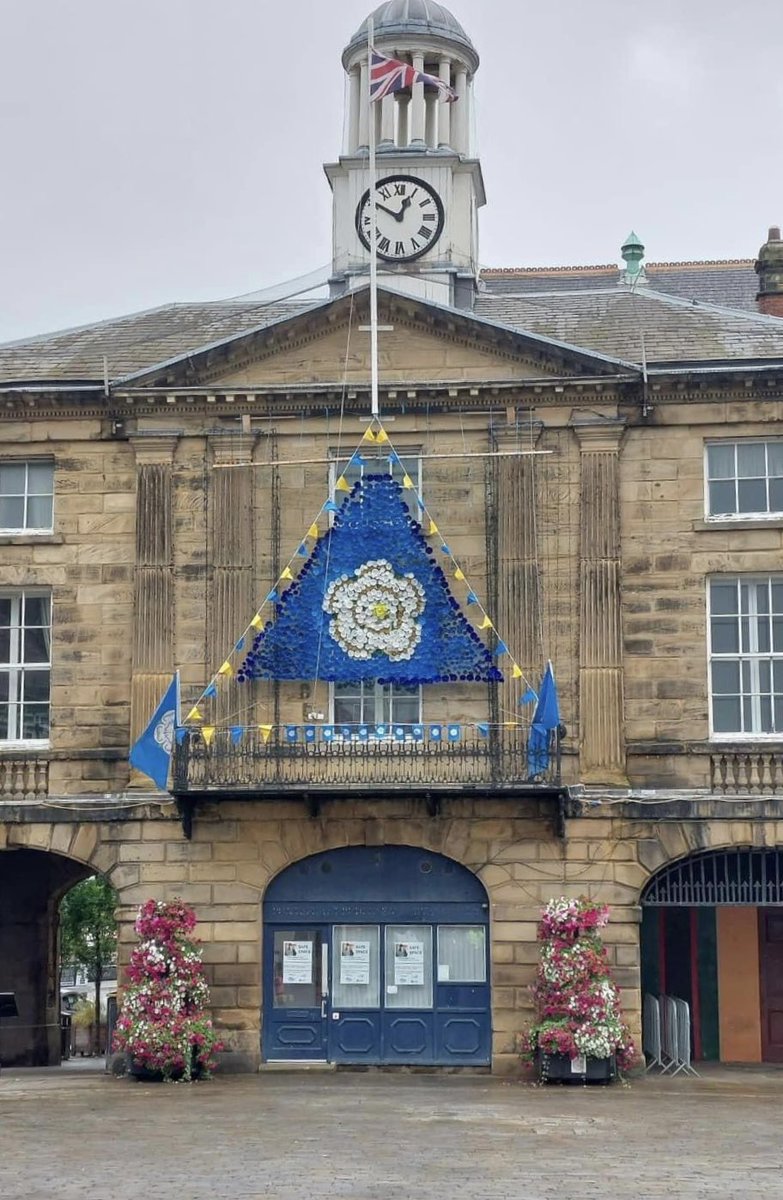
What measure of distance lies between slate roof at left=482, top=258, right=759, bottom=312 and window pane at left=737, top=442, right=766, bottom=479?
13.9 metres

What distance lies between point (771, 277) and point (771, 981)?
14579 mm

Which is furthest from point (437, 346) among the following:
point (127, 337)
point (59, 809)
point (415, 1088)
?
point (415, 1088)

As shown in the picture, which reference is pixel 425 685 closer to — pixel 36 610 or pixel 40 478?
pixel 36 610

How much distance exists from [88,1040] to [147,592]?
80.9ft

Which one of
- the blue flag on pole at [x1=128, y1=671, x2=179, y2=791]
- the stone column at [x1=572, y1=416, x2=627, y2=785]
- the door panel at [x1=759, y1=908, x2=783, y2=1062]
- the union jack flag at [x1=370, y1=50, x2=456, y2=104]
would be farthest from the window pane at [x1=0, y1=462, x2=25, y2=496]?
the door panel at [x1=759, y1=908, x2=783, y2=1062]

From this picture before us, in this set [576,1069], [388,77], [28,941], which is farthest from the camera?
[28,941]

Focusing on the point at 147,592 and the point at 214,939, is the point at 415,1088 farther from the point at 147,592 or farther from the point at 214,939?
the point at 147,592

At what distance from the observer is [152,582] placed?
1127 inches

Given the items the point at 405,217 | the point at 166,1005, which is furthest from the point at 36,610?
the point at 405,217

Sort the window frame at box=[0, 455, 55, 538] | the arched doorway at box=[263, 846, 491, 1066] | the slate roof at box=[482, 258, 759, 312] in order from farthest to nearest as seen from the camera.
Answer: the slate roof at box=[482, 258, 759, 312] → the window frame at box=[0, 455, 55, 538] → the arched doorway at box=[263, 846, 491, 1066]

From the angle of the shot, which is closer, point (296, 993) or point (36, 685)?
point (296, 993)

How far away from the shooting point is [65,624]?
28859mm

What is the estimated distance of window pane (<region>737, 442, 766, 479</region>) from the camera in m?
28.5

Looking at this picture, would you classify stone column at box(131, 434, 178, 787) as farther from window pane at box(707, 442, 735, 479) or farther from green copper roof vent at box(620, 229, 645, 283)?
green copper roof vent at box(620, 229, 645, 283)
